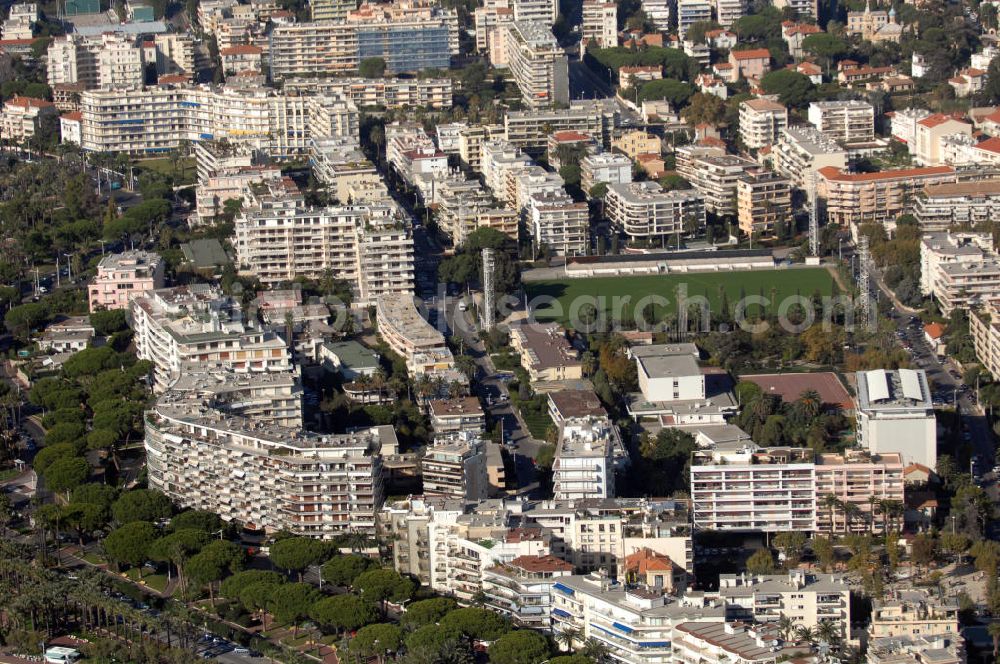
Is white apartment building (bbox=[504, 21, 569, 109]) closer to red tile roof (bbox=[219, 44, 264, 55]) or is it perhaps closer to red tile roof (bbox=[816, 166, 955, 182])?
red tile roof (bbox=[219, 44, 264, 55])

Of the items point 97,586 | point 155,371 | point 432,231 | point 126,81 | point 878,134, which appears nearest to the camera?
point 97,586

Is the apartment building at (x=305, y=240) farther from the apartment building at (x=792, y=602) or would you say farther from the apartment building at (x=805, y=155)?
the apartment building at (x=792, y=602)

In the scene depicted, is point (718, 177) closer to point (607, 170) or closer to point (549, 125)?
point (607, 170)

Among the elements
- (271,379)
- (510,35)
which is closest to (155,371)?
(271,379)

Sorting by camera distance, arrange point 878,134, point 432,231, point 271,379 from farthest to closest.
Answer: point 878,134 < point 432,231 < point 271,379

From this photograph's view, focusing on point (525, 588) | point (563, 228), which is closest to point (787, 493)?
point (525, 588)

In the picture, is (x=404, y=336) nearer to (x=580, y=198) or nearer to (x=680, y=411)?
(x=680, y=411)
